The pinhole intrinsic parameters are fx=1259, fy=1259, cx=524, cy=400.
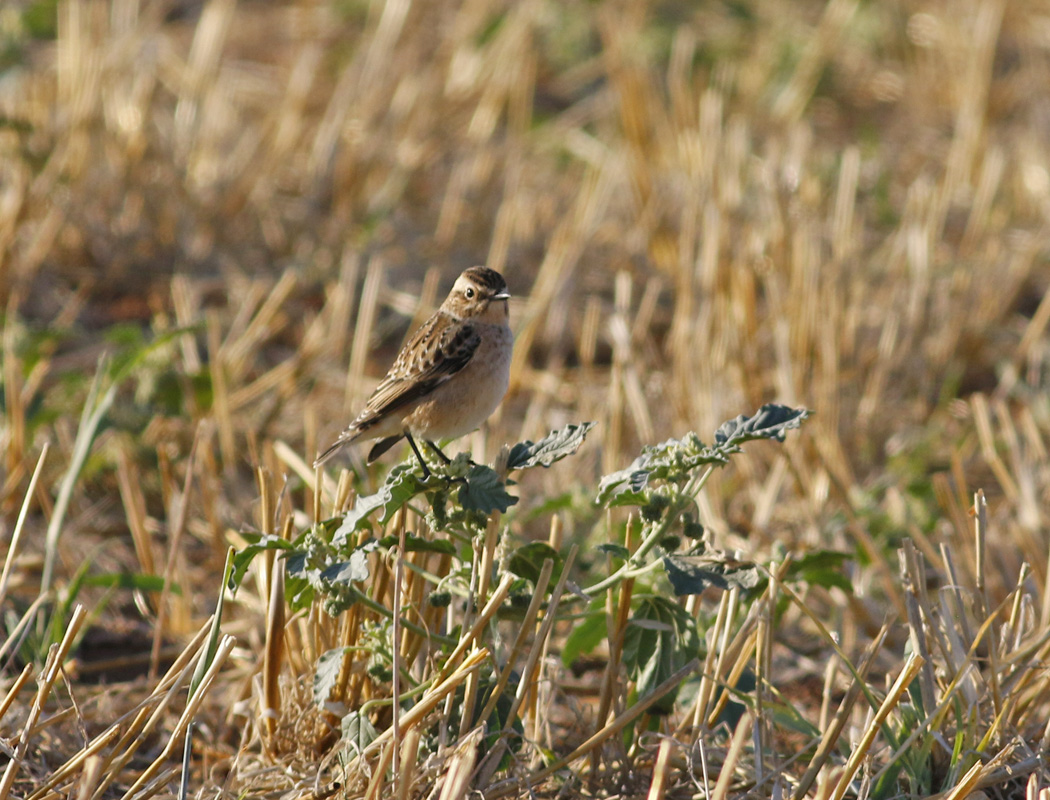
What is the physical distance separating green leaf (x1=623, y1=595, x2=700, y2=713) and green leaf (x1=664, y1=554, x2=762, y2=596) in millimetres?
306

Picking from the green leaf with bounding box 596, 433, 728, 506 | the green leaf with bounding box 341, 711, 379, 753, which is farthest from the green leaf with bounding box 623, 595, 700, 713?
the green leaf with bounding box 341, 711, 379, 753

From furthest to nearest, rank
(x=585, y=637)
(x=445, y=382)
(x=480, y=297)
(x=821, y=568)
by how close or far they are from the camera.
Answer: (x=480, y=297) → (x=445, y=382) → (x=821, y=568) → (x=585, y=637)

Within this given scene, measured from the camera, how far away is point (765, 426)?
3127 millimetres

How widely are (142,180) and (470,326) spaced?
4.49 meters

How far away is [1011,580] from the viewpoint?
488 centimetres

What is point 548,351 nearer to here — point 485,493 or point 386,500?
point 485,493

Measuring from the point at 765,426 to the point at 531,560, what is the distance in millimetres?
766

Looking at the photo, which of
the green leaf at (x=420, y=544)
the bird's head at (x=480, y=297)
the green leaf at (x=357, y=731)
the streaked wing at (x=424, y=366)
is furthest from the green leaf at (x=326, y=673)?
the bird's head at (x=480, y=297)

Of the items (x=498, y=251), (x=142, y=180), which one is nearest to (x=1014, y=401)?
(x=498, y=251)

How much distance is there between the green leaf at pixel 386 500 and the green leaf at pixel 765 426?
78cm

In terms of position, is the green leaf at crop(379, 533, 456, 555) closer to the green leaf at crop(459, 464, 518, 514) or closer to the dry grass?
the dry grass

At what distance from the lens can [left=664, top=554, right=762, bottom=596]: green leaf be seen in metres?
3.04

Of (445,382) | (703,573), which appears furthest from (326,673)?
(445,382)

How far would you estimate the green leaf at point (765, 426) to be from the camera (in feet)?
10.0
